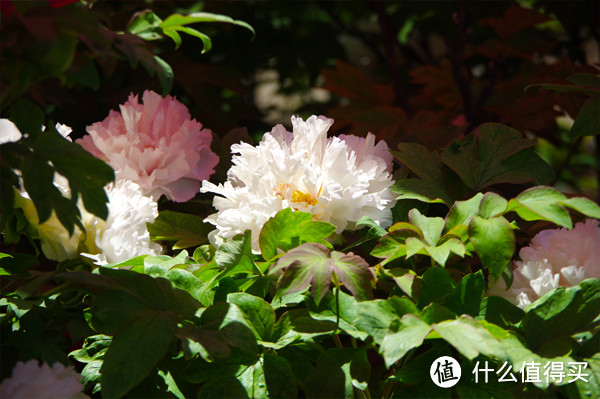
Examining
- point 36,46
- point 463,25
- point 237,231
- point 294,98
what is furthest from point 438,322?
point 294,98

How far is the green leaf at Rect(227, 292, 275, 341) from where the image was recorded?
23.8 inches

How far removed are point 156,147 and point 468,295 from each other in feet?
1.35

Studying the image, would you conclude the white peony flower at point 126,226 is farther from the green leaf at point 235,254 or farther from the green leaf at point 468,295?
the green leaf at point 468,295

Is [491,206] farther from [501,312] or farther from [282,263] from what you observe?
[282,263]

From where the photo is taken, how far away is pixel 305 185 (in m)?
0.69

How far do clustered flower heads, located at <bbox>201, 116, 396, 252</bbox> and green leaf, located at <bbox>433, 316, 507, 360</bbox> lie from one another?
0.19 meters

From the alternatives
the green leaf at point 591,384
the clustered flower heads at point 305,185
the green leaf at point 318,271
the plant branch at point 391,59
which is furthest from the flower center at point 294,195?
the plant branch at point 391,59

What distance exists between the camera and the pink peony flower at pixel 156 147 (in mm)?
757

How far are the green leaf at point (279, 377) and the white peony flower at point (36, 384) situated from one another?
17 centimetres

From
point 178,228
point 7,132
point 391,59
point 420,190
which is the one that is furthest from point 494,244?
point 391,59

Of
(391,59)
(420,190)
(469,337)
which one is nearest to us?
(469,337)

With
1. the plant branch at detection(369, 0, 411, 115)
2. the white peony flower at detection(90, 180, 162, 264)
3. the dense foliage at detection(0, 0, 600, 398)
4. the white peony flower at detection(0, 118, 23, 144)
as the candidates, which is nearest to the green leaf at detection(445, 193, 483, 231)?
the dense foliage at detection(0, 0, 600, 398)

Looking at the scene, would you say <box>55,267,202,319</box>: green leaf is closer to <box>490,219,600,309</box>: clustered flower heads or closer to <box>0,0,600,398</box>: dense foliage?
<box>0,0,600,398</box>: dense foliage

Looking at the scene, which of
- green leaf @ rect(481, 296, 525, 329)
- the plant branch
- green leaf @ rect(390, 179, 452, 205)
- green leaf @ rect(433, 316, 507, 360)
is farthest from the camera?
the plant branch
